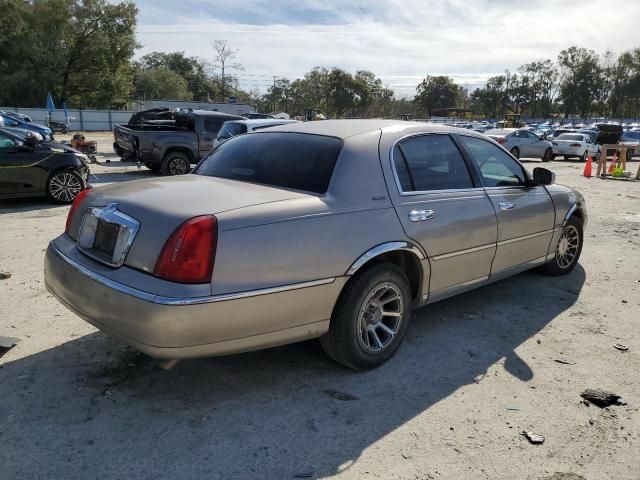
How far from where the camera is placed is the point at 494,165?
481 centimetres

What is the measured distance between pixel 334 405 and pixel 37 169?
8.44 m

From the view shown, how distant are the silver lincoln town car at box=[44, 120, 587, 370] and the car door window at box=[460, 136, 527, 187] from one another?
0.07 feet

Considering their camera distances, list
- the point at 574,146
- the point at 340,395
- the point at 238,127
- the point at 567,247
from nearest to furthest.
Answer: the point at 340,395, the point at 567,247, the point at 238,127, the point at 574,146

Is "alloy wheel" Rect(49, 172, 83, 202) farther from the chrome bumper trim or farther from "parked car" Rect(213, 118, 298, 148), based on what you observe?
the chrome bumper trim

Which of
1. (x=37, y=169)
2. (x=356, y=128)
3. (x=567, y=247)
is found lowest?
(x=567, y=247)

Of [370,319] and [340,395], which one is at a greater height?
[370,319]

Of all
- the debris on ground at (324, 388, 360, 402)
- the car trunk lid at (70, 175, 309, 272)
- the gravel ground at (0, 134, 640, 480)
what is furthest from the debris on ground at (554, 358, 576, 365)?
the car trunk lid at (70, 175, 309, 272)

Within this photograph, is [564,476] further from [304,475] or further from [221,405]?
[221,405]

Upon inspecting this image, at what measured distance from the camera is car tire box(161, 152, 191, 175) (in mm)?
14234

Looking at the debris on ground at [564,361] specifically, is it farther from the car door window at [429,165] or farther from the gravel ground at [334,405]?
the car door window at [429,165]

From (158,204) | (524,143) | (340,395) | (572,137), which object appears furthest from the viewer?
(572,137)

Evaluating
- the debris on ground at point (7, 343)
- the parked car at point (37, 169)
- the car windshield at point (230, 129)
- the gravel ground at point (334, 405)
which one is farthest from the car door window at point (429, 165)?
the car windshield at point (230, 129)

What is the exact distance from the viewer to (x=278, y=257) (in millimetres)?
2990

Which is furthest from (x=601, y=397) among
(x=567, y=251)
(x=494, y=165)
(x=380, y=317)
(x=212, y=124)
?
(x=212, y=124)
